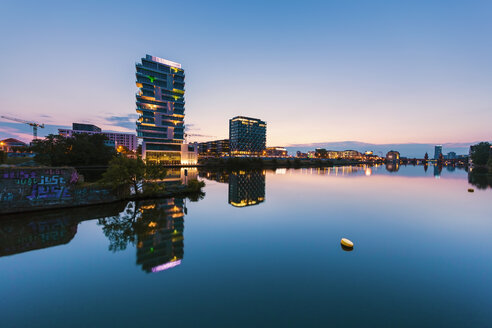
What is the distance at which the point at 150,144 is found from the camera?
123375 mm

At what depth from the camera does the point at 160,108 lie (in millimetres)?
124438

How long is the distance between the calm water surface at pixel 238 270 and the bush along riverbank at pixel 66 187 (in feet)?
8.38

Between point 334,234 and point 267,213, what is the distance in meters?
12.1

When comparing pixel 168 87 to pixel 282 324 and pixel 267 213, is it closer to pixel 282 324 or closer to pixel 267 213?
pixel 267 213

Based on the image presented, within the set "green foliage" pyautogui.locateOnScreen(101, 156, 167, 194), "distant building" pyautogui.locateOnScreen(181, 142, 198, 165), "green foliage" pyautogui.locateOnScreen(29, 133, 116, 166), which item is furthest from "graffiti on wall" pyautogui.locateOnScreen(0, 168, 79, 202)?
"distant building" pyautogui.locateOnScreen(181, 142, 198, 165)

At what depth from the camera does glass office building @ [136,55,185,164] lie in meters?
120

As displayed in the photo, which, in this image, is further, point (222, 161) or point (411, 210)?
point (222, 161)

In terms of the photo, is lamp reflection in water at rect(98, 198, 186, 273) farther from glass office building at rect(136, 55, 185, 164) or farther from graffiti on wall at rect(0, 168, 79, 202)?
glass office building at rect(136, 55, 185, 164)

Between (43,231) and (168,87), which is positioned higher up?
(168,87)

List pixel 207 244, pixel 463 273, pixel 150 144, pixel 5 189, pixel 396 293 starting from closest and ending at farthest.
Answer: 1. pixel 396 293
2. pixel 463 273
3. pixel 207 244
4. pixel 5 189
5. pixel 150 144

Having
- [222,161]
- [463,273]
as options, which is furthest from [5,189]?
[222,161]

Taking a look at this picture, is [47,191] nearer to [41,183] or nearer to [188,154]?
[41,183]

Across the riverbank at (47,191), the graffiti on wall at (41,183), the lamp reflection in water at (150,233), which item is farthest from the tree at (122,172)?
the graffiti on wall at (41,183)

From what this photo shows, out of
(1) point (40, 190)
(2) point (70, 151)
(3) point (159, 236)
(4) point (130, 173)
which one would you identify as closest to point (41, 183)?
(1) point (40, 190)
